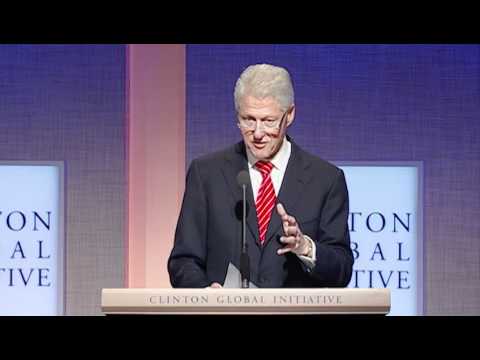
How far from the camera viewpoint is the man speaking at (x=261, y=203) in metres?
3.45

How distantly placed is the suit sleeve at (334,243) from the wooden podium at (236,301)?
544 millimetres

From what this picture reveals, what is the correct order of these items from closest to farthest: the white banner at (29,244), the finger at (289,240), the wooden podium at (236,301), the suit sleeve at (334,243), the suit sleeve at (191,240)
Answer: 1. the wooden podium at (236,301)
2. the finger at (289,240)
3. the suit sleeve at (334,243)
4. the suit sleeve at (191,240)
5. the white banner at (29,244)

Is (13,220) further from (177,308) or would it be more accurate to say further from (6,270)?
(177,308)

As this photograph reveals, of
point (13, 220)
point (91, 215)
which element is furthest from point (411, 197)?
point (13, 220)

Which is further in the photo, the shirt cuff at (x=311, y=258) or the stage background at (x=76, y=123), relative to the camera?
the stage background at (x=76, y=123)

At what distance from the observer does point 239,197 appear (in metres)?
3.52

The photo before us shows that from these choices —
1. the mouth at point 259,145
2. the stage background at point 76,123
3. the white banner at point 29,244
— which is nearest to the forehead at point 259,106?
the mouth at point 259,145

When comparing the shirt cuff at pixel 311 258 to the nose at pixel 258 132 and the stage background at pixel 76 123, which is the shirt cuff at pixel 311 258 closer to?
the nose at pixel 258 132

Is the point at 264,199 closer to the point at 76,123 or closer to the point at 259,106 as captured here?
the point at 259,106

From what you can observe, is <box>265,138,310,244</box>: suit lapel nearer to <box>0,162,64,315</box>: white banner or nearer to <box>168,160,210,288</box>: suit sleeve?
<box>168,160,210,288</box>: suit sleeve

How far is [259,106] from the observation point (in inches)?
139

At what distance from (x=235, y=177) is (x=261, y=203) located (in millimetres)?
127
